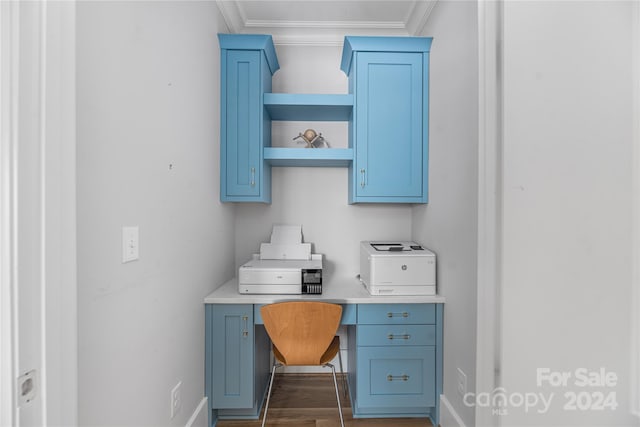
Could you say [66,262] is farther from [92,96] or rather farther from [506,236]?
[506,236]

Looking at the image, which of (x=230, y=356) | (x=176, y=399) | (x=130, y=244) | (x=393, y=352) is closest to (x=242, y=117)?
(x=130, y=244)

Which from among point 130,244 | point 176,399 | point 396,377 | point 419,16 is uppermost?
point 419,16

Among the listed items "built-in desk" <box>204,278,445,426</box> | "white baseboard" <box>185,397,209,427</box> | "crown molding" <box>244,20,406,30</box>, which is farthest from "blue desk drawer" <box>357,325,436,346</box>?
"crown molding" <box>244,20,406,30</box>

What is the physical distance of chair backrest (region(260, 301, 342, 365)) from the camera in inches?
62.7

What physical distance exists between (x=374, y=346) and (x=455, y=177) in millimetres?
1072

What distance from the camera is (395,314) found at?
182cm

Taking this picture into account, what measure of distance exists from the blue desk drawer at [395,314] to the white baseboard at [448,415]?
0.43m

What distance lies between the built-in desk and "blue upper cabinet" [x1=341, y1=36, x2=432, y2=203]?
0.71 m

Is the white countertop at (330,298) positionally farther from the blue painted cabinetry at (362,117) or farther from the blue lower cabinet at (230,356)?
the blue painted cabinetry at (362,117)

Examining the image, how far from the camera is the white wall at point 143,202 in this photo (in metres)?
0.91

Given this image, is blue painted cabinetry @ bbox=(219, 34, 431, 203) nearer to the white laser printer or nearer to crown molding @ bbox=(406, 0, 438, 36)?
crown molding @ bbox=(406, 0, 438, 36)

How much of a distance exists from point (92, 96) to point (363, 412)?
2053 mm

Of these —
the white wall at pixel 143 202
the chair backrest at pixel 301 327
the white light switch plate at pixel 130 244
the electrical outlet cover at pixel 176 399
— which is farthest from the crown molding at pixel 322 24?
the electrical outlet cover at pixel 176 399

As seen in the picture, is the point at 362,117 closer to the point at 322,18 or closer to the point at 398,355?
the point at 322,18
